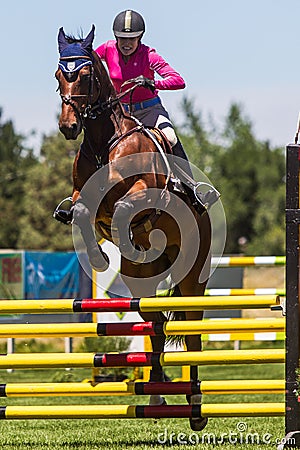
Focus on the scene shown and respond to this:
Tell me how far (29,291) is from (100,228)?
9731 millimetres

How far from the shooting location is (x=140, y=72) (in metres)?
6.81

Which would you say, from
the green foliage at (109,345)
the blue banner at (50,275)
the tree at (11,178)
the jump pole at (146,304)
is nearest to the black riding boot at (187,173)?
the jump pole at (146,304)

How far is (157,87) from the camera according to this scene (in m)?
6.75

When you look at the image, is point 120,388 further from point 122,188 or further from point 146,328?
point 122,188

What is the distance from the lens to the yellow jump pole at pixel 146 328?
5.55 m

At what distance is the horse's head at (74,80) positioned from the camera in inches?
241

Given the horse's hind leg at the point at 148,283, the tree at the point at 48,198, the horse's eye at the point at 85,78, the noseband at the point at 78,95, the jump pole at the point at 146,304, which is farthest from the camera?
the tree at the point at 48,198

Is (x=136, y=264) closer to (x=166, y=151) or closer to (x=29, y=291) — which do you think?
(x=166, y=151)

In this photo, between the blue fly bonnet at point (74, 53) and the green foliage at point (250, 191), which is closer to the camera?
the blue fly bonnet at point (74, 53)

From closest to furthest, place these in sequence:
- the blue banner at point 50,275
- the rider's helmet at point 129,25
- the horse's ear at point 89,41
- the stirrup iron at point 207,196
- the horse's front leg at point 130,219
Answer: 1. the horse's front leg at point 130,219
2. the horse's ear at point 89,41
3. the rider's helmet at point 129,25
4. the stirrup iron at point 207,196
5. the blue banner at point 50,275

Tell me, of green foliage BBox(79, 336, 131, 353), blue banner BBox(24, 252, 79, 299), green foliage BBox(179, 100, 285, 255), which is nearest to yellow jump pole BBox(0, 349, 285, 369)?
green foliage BBox(79, 336, 131, 353)

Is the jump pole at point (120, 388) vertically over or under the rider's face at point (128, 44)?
under

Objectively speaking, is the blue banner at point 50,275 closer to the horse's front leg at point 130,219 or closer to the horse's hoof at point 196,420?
the horse's front leg at point 130,219

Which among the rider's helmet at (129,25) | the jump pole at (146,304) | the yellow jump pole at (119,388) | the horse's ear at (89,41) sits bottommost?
the yellow jump pole at (119,388)
